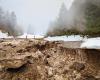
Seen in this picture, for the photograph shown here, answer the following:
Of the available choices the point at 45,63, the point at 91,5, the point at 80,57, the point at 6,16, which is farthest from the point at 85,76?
the point at 6,16

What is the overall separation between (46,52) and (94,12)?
9.36m

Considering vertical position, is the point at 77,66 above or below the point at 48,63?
below

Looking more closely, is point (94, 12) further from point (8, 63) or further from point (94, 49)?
point (8, 63)

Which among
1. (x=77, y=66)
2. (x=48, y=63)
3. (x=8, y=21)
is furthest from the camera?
(x=8, y=21)

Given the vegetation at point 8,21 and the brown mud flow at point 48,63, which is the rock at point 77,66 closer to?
the brown mud flow at point 48,63

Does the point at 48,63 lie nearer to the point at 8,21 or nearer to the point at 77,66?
the point at 77,66

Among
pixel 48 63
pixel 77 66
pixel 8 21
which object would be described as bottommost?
pixel 77 66

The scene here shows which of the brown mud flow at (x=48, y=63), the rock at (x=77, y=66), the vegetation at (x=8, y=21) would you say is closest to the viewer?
the brown mud flow at (x=48, y=63)

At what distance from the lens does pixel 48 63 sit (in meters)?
19.3

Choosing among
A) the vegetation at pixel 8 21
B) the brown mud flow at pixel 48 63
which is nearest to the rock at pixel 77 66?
the brown mud flow at pixel 48 63

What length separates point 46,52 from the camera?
20.6 m

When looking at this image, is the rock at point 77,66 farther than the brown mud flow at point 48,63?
Yes

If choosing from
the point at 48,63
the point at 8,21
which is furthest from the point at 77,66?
the point at 8,21

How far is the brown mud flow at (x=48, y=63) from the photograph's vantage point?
1792cm
